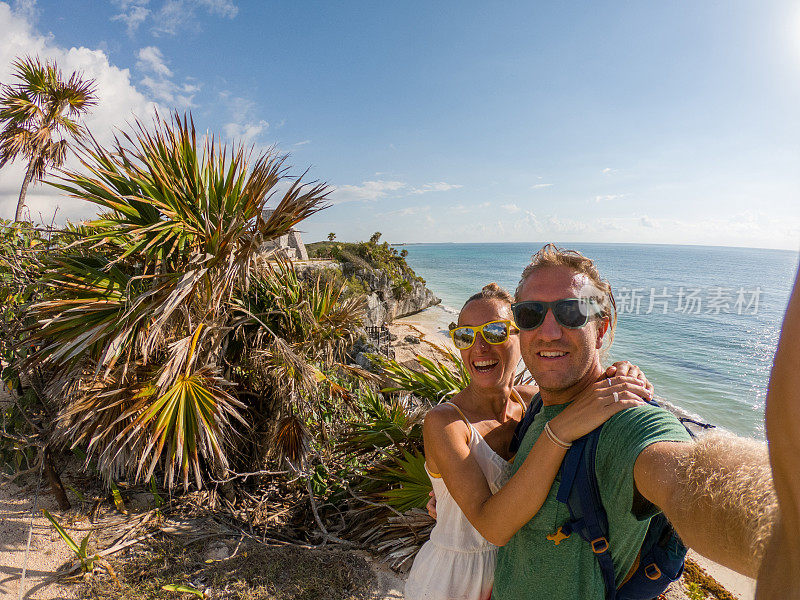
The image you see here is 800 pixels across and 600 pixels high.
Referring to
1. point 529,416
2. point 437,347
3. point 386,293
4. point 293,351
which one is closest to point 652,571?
point 529,416

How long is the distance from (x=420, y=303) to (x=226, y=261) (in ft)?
88.9

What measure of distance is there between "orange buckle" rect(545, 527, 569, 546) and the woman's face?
838 mm

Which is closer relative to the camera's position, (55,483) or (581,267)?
(581,267)

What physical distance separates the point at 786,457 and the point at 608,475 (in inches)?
32.2

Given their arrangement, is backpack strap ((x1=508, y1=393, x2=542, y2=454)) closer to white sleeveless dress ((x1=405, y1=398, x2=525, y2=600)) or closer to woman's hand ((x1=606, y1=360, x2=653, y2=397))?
white sleeveless dress ((x1=405, y1=398, x2=525, y2=600))

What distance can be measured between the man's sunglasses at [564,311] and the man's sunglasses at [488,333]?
1.50ft

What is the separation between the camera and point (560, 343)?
60.4 inches

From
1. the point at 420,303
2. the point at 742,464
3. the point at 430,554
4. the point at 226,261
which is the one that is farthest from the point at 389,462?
the point at 420,303

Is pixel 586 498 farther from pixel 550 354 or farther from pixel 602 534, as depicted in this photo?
pixel 550 354

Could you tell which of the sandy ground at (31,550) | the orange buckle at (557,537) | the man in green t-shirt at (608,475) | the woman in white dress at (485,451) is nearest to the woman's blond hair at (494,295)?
the woman in white dress at (485,451)

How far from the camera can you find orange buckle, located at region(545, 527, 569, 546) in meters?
1.27

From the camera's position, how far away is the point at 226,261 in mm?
3914

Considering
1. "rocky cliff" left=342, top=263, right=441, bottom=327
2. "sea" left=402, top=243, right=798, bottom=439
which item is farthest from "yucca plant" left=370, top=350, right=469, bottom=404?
"rocky cliff" left=342, top=263, right=441, bottom=327

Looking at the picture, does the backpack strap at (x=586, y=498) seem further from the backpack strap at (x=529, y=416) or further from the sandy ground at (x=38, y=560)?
the sandy ground at (x=38, y=560)
